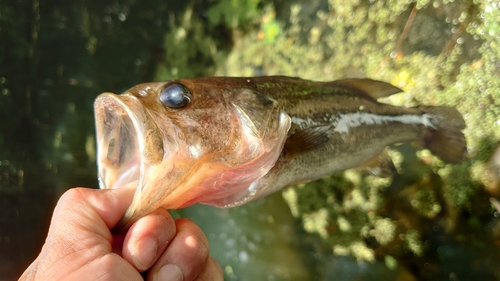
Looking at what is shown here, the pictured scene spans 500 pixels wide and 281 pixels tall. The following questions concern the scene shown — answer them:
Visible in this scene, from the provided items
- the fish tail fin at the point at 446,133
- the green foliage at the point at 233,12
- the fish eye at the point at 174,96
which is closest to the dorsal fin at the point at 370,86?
the fish tail fin at the point at 446,133

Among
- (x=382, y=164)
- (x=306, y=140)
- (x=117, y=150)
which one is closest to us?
(x=117, y=150)

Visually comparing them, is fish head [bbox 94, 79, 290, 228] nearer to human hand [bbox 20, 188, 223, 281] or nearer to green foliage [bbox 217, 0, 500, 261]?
human hand [bbox 20, 188, 223, 281]

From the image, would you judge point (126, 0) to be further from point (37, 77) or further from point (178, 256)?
point (178, 256)

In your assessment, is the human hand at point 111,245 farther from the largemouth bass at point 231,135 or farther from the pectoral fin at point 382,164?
the pectoral fin at point 382,164

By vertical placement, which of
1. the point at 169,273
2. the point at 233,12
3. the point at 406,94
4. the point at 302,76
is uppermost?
the point at 233,12

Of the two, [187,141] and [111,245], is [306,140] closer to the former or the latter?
[187,141]

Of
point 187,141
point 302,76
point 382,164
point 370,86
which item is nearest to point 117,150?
point 187,141

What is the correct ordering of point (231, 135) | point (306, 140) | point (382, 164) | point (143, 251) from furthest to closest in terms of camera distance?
1. point (382, 164)
2. point (306, 140)
3. point (231, 135)
4. point (143, 251)
